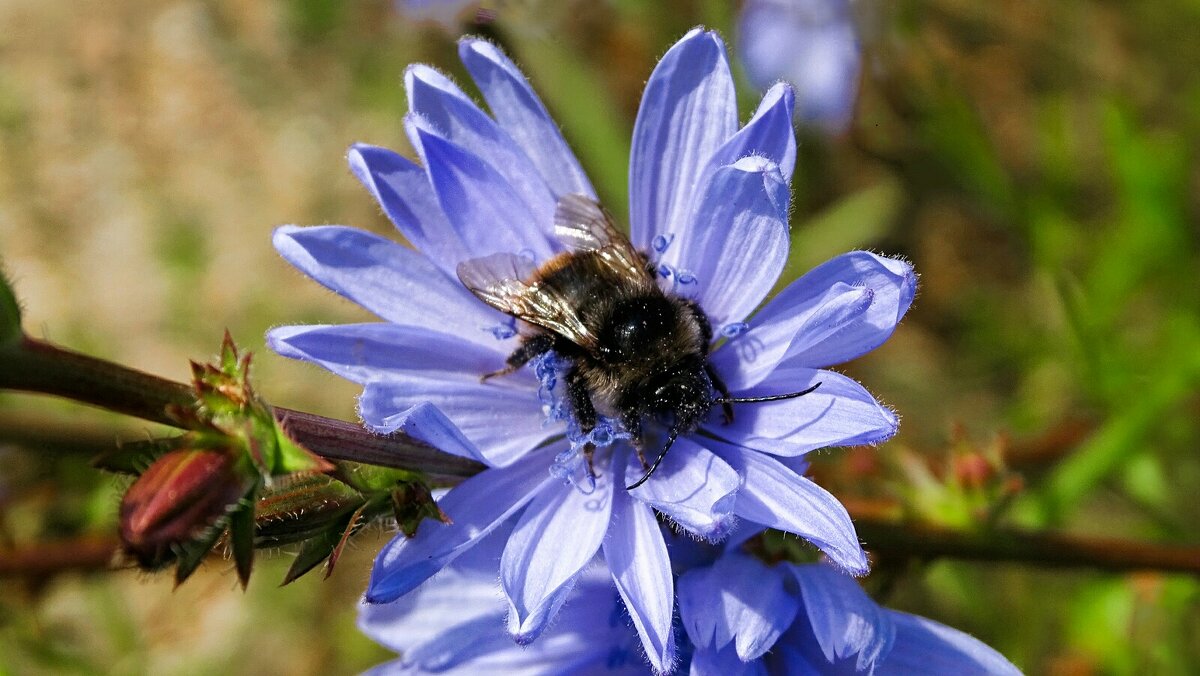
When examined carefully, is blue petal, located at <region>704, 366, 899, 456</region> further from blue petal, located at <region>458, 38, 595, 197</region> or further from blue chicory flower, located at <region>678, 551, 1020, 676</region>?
blue petal, located at <region>458, 38, 595, 197</region>

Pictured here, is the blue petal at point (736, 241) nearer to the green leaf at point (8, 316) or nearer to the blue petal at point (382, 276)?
the blue petal at point (382, 276)

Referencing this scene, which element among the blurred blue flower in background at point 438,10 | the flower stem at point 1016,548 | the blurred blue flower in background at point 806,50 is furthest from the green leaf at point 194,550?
the blurred blue flower in background at point 806,50

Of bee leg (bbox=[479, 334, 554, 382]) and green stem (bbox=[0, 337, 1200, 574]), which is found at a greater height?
green stem (bbox=[0, 337, 1200, 574])

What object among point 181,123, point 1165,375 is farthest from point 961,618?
point 181,123

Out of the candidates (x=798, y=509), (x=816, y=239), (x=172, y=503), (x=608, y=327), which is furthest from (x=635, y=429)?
(x=816, y=239)

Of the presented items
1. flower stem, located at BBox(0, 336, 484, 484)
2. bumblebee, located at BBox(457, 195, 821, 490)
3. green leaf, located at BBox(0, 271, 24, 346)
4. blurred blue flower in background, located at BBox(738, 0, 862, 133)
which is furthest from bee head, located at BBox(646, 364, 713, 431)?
blurred blue flower in background, located at BBox(738, 0, 862, 133)

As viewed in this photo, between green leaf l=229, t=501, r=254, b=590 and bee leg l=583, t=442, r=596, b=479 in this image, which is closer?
green leaf l=229, t=501, r=254, b=590
